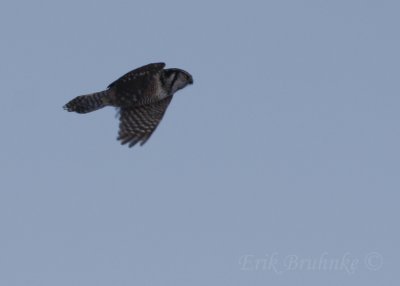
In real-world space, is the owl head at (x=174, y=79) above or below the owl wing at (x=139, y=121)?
above

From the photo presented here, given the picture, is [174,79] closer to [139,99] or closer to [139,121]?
[139,99]

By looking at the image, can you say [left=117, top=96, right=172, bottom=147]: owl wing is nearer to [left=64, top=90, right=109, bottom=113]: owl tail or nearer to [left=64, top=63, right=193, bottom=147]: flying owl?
[left=64, top=63, right=193, bottom=147]: flying owl

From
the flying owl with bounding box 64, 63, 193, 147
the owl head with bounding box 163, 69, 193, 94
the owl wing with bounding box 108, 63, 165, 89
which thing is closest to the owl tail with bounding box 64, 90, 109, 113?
the flying owl with bounding box 64, 63, 193, 147

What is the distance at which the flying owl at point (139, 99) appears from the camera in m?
45.2

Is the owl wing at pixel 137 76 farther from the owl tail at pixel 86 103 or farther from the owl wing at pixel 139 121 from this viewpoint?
the owl wing at pixel 139 121

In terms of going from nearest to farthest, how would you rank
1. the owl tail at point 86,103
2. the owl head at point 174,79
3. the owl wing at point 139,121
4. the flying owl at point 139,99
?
the owl wing at point 139,121
the flying owl at point 139,99
the owl tail at point 86,103
the owl head at point 174,79

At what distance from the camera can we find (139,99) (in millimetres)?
46094

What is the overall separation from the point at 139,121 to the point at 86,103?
5.32 ft

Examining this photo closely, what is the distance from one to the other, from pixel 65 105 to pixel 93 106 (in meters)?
0.70

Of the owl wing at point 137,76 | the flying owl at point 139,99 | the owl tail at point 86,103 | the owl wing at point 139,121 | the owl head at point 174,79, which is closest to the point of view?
the owl wing at point 139,121

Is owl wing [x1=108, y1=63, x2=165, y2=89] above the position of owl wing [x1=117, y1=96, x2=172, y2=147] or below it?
above

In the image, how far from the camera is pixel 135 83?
152ft

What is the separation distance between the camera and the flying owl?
45.2m

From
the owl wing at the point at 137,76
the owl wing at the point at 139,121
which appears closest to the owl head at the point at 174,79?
the owl wing at the point at 137,76
